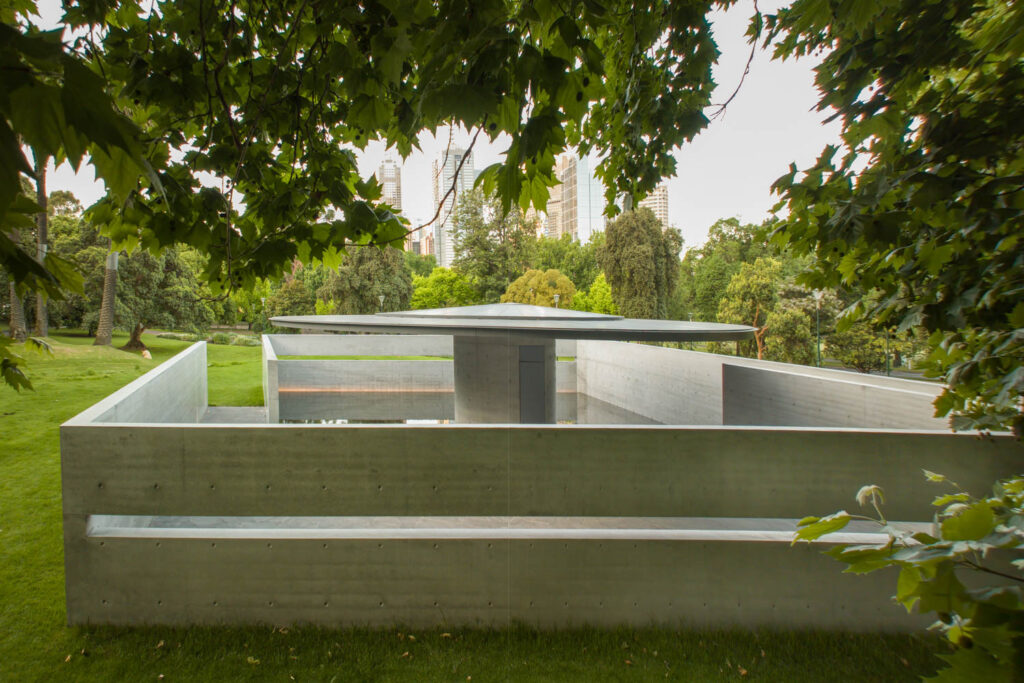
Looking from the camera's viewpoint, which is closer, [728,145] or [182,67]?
[182,67]

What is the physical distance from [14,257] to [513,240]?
186 cm

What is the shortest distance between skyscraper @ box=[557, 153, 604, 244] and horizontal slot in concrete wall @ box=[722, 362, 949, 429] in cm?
356

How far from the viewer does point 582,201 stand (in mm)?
2342

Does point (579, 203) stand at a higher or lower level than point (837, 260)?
higher

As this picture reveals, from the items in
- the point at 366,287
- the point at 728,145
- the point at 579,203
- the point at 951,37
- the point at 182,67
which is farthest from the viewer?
the point at 366,287

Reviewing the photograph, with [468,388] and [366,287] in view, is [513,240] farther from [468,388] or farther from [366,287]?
[366,287]

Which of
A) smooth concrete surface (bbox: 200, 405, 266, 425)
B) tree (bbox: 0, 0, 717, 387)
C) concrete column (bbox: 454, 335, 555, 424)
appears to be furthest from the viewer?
smooth concrete surface (bbox: 200, 405, 266, 425)

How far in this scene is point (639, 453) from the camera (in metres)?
2.52

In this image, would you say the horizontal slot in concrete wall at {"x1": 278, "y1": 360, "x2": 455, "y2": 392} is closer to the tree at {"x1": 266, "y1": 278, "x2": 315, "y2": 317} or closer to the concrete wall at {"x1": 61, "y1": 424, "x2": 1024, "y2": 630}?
the tree at {"x1": 266, "y1": 278, "x2": 315, "y2": 317}

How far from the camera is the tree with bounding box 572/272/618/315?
13.1ft

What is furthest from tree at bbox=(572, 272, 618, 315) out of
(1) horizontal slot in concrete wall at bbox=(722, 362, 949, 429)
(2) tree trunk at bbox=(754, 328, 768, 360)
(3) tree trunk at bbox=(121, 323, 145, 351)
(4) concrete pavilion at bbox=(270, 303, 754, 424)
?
(3) tree trunk at bbox=(121, 323, 145, 351)

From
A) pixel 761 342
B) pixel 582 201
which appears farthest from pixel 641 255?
pixel 761 342

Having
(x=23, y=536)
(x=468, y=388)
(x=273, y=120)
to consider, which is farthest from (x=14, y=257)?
(x=468, y=388)

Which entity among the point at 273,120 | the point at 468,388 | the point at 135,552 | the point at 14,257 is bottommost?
the point at 135,552
